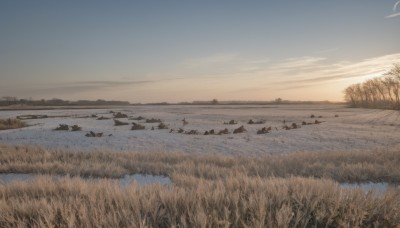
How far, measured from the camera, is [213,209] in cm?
471

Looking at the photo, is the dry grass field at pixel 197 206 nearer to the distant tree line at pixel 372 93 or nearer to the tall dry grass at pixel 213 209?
the tall dry grass at pixel 213 209

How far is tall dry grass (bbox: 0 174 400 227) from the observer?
14.7 ft

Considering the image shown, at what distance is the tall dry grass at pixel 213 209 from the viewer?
14.7ft

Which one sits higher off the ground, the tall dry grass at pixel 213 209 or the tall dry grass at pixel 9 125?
the tall dry grass at pixel 213 209

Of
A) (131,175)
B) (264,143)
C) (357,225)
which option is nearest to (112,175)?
(131,175)

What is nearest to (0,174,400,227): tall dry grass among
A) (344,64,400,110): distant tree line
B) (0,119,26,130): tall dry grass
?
(0,119,26,130): tall dry grass

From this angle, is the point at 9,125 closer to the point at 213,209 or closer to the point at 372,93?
the point at 213,209

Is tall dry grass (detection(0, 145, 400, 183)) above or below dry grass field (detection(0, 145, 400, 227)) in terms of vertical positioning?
below

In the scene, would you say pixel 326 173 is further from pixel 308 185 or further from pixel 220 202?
pixel 220 202

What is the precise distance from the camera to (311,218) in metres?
4.97

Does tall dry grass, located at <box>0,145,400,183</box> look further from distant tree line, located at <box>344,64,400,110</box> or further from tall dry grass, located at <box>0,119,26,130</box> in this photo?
distant tree line, located at <box>344,64,400,110</box>

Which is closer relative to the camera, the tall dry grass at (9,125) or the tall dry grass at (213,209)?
the tall dry grass at (213,209)

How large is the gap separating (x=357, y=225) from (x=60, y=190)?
17.4 feet

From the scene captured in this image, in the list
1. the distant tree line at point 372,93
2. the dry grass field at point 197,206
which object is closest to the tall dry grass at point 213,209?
the dry grass field at point 197,206
